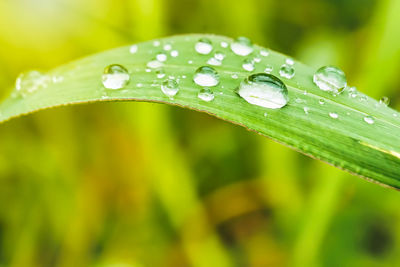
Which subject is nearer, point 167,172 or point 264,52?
point 264,52

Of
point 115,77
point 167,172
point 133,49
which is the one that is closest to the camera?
point 115,77

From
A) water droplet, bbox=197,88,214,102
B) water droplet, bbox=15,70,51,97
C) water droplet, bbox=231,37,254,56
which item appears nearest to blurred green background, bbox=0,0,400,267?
water droplet, bbox=15,70,51,97

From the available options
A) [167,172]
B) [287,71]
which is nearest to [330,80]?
[287,71]

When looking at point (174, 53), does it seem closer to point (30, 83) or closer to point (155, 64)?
point (155, 64)

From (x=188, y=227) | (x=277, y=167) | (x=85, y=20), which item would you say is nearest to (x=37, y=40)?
(x=85, y=20)

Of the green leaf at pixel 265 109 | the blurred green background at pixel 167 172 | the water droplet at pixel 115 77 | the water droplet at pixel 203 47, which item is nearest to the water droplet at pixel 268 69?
the green leaf at pixel 265 109

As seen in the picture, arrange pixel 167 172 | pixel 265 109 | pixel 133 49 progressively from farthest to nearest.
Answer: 1. pixel 167 172
2. pixel 133 49
3. pixel 265 109

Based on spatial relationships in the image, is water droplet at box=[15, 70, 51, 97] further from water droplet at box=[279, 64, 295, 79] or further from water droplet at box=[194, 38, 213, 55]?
water droplet at box=[279, 64, 295, 79]

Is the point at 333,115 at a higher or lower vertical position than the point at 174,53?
lower
